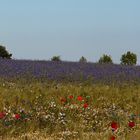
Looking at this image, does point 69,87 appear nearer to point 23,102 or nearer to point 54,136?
point 23,102

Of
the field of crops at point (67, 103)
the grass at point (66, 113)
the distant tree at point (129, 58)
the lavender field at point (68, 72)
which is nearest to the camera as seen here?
the grass at point (66, 113)

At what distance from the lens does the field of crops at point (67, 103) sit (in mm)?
9188

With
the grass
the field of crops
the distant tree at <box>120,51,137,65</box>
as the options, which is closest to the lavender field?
the field of crops

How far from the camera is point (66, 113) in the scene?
11062mm

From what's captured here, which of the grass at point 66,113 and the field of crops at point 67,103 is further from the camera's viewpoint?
the field of crops at point 67,103

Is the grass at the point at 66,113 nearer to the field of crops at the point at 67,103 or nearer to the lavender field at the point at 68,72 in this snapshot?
the field of crops at the point at 67,103

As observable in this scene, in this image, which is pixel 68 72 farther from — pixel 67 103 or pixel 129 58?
pixel 129 58

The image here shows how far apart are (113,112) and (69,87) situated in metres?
3.58

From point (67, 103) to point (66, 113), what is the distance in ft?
4.88

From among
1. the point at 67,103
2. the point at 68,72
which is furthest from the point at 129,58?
the point at 67,103

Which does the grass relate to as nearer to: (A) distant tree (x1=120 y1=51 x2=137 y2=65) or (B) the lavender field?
(B) the lavender field

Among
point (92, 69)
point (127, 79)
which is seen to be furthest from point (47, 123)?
point (92, 69)

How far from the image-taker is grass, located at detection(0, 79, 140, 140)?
9000 millimetres

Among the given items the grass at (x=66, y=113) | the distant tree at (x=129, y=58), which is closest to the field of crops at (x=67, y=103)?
the grass at (x=66, y=113)
